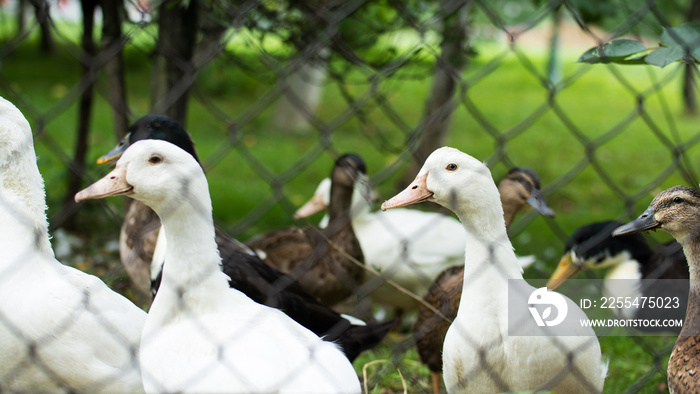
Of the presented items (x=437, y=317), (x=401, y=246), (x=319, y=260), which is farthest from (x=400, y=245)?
(x=437, y=317)

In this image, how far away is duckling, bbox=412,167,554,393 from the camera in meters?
2.80

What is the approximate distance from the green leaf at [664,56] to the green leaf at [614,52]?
0.03 meters

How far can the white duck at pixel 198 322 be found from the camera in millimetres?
1829

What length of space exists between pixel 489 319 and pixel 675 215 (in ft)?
2.28

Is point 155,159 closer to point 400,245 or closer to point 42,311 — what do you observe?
point 42,311

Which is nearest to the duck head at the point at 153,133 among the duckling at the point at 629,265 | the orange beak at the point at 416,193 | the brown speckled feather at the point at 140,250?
the brown speckled feather at the point at 140,250

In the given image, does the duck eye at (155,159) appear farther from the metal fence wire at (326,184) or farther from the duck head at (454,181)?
the duck head at (454,181)

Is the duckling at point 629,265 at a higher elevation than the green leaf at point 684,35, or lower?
lower

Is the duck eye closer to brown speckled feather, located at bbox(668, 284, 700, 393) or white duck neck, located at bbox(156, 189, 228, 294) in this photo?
white duck neck, located at bbox(156, 189, 228, 294)

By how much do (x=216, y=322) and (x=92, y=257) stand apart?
8.92ft

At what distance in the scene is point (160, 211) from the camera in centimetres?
200

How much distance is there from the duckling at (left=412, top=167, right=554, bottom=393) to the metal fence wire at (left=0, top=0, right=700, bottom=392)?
0.01 metres

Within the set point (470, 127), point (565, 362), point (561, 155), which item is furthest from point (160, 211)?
point (470, 127)

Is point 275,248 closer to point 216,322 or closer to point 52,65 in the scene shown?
point 216,322
